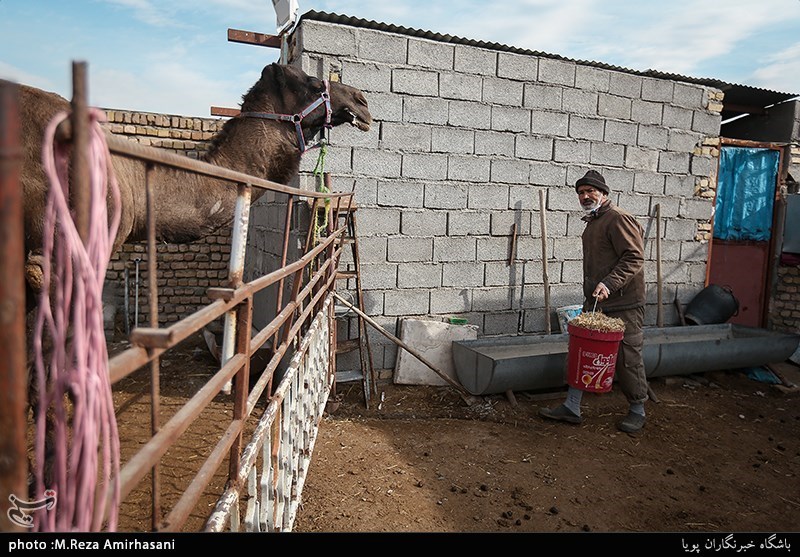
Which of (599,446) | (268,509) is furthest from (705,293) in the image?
(268,509)

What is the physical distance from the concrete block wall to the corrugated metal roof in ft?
0.20

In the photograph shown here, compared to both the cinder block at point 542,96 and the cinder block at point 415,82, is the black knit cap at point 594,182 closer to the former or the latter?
the cinder block at point 542,96

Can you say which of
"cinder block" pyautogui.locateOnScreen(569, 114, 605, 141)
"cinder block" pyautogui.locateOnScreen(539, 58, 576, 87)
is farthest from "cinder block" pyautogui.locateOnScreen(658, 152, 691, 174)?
"cinder block" pyautogui.locateOnScreen(539, 58, 576, 87)

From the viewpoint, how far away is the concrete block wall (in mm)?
5234

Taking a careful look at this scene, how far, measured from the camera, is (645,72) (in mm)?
6359

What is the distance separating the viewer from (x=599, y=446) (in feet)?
14.1

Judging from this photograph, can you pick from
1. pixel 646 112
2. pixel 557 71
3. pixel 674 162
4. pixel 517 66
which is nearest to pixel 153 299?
pixel 517 66

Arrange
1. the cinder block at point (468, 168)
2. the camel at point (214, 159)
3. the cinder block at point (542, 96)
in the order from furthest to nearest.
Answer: the cinder block at point (542, 96) → the cinder block at point (468, 168) → the camel at point (214, 159)

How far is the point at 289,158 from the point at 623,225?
2760mm

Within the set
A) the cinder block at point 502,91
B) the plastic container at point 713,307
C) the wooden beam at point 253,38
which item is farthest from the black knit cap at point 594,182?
the wooden beam at point 253,38

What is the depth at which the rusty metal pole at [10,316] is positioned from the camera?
Answer: 587mm

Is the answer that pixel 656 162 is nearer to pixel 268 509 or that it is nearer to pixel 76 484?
pixel 268 509

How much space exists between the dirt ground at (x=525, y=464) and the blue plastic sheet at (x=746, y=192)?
116 inches

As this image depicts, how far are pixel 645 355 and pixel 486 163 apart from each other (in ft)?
8.63
